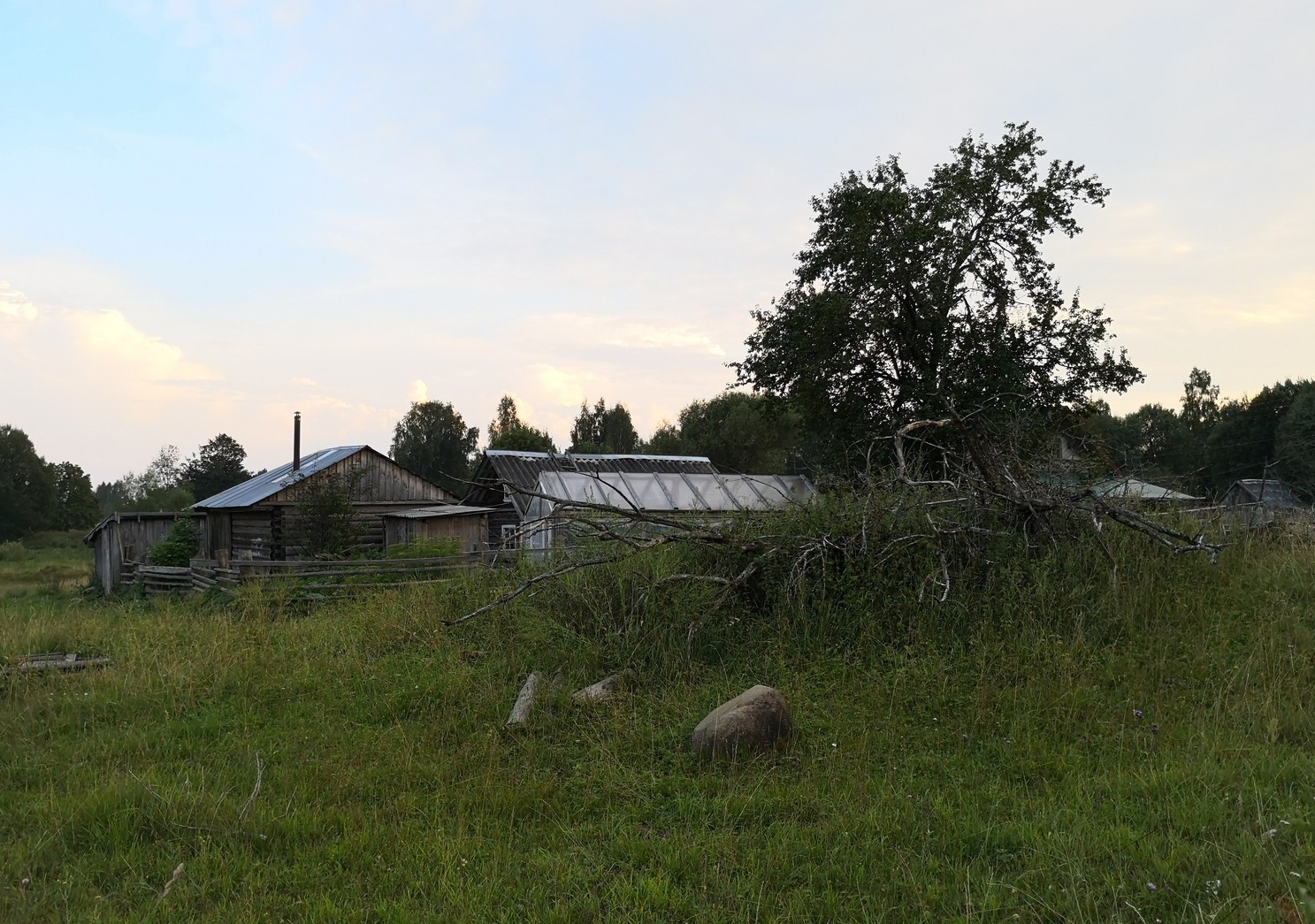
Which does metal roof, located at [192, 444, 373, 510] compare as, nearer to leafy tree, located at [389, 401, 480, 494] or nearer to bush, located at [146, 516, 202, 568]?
bush, located at [146, 516, 202, 568]

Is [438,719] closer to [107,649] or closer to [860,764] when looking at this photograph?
[860,764]

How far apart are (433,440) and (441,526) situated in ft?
150

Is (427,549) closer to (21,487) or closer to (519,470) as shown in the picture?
(519,470)

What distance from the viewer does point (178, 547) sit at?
25.8 m

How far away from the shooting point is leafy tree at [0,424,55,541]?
58562 millimetres

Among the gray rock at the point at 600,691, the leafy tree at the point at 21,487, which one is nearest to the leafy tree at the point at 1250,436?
the gray rock at the point at 600,691

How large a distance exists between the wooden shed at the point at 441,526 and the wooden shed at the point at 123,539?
364 inches

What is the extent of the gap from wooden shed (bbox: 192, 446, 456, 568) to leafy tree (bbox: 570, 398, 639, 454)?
37299 millimetres

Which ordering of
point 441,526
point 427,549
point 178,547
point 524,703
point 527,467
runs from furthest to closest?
point 527,467 → point 178,547 → point 441,526 → point 427,549 → point 524,703

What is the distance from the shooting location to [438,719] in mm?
5996

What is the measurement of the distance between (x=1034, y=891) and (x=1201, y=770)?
1.69m

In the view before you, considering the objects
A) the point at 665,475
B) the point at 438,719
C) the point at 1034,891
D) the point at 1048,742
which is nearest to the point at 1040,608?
the point at 1048,742

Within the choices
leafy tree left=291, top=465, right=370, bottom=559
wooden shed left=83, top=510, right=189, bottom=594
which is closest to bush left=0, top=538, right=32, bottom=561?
wooden shed left=83, top=510, right=189, bottom=594

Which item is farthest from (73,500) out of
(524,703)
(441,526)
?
(524,703)
